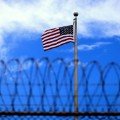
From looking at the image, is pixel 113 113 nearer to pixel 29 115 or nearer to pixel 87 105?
pixel 87 105

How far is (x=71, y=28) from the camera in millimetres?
23953

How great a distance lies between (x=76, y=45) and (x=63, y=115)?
566 inches

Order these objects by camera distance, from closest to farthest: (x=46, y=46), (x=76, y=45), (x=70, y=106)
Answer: (x=70, y=106) → (x=46, y=46) → (x=76, y=45)

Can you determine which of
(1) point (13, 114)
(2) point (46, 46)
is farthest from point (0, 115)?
(2) point (46, 46)

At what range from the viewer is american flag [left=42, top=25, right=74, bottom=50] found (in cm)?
2178

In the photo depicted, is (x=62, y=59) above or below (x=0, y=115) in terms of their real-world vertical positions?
above

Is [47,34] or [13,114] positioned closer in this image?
[13,114]

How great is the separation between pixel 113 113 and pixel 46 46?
42.4ft

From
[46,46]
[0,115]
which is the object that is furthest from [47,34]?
[0,115]

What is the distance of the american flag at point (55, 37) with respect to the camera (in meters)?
21.8

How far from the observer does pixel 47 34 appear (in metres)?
22.2

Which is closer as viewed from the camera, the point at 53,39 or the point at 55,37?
the point at 53,39

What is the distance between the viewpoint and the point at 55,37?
72.8ft

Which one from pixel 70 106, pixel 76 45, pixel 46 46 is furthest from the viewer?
pixel 76 45
